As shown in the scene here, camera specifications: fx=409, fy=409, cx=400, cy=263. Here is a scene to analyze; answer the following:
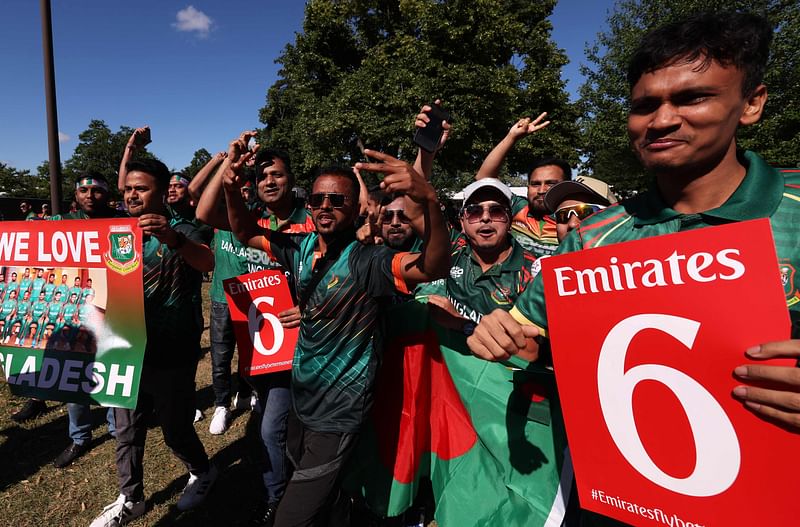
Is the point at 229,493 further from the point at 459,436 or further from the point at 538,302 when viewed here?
the point at 538,302

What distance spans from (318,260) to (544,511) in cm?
180

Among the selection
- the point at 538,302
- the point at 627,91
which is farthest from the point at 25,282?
the point at 627,91

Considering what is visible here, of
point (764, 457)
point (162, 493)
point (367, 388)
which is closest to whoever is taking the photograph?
point (764, 457)

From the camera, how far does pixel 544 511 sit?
81.9 inches

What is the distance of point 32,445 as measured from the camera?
423cm

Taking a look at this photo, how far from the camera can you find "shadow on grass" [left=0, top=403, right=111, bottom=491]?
149 inches

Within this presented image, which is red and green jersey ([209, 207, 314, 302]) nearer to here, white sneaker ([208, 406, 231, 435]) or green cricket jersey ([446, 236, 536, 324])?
white sneaker ([208, 406, 231, 435])

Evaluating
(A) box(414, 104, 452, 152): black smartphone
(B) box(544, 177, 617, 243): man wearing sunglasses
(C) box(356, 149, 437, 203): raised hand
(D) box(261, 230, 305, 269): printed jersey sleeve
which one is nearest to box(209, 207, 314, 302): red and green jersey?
(D) box(261, 230, 305, 269): printed jersey sleeve

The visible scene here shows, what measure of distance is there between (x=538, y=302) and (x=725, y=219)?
600 millimetres

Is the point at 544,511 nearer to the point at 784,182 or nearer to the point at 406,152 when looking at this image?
the point at 784,182

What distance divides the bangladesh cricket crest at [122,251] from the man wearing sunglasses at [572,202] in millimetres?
2856

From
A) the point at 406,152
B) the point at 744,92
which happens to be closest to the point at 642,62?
the point at 744,92

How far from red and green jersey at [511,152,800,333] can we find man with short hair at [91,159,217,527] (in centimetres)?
236

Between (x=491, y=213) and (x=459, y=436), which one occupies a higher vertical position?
(x=491, y=213)
